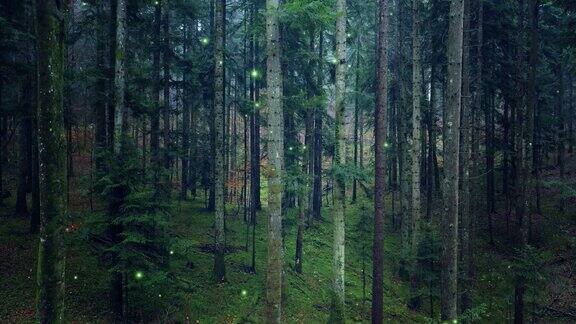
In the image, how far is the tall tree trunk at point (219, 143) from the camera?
1507 cm

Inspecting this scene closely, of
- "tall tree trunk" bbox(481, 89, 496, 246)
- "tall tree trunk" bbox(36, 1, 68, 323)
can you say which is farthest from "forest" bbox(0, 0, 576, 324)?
"tall tree trunk" bbox(481, 89, 496, 246)

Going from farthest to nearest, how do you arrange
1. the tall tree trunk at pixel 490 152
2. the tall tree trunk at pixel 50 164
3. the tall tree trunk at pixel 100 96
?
the tall tree trunk at pixel 490 152 < the tall tree trunk at pixel 100 96 < the tall tree trunk at pixel 50 164

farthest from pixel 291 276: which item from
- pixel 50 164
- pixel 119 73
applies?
pixel 50 164

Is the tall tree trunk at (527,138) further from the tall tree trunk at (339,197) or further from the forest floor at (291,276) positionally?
the tall tree trunk at (339,197)

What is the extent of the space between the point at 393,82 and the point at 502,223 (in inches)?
486

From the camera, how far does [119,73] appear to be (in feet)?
40.2

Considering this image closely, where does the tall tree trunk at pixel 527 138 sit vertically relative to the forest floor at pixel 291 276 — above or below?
above

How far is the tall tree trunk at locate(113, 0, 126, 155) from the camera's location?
1201cm

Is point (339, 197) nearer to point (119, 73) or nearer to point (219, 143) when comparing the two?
point (219, 143)

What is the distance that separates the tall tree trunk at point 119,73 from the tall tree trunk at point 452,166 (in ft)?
31.3

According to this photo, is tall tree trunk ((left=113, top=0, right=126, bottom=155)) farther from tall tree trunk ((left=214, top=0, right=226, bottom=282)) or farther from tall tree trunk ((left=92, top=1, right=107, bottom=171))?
tall tree trunk ((left=214, top=0, right=226, bottom=282))

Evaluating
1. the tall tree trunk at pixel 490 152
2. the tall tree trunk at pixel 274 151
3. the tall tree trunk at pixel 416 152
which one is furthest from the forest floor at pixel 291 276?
the tall tree trunk at pixel 274 151

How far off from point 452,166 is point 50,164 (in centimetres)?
898

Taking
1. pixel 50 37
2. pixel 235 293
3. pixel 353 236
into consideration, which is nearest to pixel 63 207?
pixel 50 37
